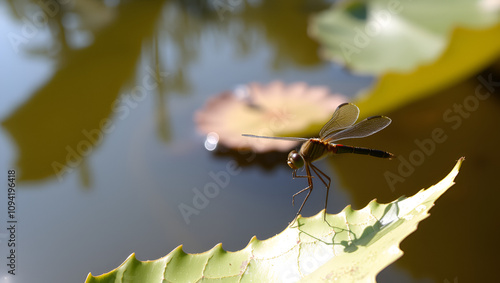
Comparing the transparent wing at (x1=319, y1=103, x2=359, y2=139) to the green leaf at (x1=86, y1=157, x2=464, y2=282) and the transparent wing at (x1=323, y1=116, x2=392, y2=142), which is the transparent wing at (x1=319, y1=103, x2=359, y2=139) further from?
the green leaf at (x1=86, y1=157, x2=464, y2=282)

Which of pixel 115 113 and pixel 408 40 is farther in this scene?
pixel 408 40

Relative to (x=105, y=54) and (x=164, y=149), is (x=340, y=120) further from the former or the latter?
(x=105, y=54)

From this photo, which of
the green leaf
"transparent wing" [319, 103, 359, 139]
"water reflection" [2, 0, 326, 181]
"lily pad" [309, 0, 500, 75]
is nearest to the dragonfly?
"transparent wing" [319, 103, 359, 139]

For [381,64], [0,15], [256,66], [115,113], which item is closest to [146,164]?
[115,113]

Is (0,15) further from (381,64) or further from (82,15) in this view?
(381,64)

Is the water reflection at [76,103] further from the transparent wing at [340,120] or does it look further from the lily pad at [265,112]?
the transparent wing at [340,120]

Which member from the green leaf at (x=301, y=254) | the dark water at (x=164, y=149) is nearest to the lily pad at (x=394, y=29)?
the dark water at (x=164, y=149)
